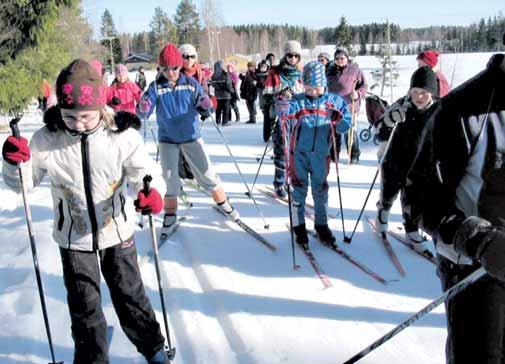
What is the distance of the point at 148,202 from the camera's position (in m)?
2.42

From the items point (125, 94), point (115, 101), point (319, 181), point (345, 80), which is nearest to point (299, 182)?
point (319, 181)

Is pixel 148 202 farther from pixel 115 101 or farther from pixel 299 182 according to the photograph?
pixel 115 101

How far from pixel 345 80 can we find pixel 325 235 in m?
4.02

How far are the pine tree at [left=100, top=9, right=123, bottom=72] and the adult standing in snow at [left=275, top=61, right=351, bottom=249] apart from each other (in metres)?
46.5

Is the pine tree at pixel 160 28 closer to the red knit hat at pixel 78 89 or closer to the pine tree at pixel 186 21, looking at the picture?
the pine tree at pixel 186 21

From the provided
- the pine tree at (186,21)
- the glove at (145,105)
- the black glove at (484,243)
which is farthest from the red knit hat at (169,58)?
the pine tree at (186,21)

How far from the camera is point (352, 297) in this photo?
3.51 m

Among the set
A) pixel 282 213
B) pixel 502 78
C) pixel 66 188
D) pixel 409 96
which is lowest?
pixel 282 213

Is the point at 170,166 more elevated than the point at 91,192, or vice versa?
the point at 91,192

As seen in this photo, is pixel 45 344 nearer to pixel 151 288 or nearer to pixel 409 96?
pixel 151 288

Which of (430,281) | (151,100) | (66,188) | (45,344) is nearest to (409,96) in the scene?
(430,281)

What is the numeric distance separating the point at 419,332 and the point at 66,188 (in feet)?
7.61

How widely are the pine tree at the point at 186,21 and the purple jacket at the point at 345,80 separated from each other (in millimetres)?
68223

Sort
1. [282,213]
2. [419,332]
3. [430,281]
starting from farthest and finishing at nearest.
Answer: [282,213] < [430,281] < [419,332]
